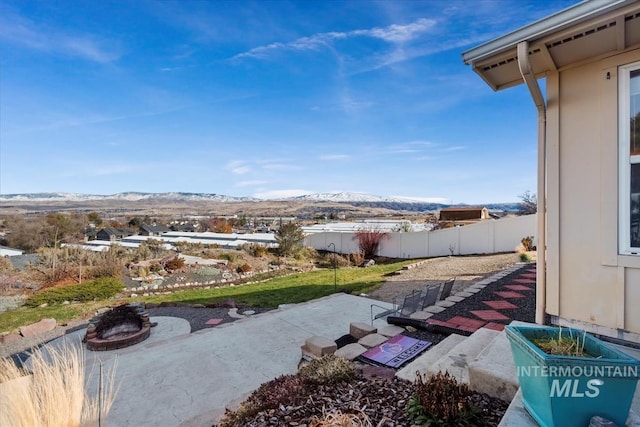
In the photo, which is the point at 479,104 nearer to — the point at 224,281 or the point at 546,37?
the point at 546,37

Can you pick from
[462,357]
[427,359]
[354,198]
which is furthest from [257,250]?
[354,198]

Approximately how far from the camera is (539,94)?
347 centimetres

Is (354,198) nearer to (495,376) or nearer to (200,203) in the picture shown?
(200,203)

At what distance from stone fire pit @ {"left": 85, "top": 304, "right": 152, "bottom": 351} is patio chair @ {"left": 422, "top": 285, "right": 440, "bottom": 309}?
564 cm

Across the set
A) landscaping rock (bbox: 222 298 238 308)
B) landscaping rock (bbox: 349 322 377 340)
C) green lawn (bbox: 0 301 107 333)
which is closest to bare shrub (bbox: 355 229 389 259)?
landscaping rock (bbox: 222 298 238 308)

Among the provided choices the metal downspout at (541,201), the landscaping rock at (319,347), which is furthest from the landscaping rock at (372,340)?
the metal downspout at (541,201)

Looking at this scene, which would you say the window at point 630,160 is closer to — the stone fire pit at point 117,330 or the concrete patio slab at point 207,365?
the concrete patio slab at point 207,365

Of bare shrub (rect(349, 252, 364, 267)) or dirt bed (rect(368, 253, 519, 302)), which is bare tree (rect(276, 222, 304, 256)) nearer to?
bare shrub (rect(349, 252, 364, 267))

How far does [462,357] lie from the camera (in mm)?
3418

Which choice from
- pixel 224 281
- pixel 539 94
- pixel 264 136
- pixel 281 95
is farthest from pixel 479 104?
pixel 264 136

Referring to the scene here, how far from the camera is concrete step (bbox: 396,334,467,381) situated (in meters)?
3.24

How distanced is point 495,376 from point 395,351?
1667 millimetres

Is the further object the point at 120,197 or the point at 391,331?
the point at 120,197

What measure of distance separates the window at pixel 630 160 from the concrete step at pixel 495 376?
1612 millimetres
